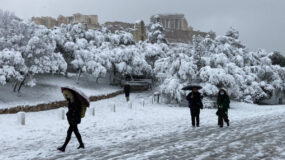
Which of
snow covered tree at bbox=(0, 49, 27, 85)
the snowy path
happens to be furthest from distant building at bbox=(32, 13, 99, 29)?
the snowy path

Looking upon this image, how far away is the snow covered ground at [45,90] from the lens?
27.7 m

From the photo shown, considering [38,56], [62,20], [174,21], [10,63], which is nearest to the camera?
[10,63]

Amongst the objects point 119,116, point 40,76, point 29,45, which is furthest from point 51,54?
point 119,116

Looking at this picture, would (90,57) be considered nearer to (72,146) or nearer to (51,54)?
(51,54)

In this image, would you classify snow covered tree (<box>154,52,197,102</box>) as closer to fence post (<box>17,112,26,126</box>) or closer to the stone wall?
fence post (<box>17,112,26,126</box>)

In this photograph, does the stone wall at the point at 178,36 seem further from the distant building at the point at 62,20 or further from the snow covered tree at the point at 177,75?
the snow covered tree at the point at 177,75

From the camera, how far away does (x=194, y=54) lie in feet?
117

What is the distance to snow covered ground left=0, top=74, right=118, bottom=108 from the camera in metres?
27.7

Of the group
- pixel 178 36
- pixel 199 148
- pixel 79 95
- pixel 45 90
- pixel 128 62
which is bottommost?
pixel 199 148

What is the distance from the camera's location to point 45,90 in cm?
3319

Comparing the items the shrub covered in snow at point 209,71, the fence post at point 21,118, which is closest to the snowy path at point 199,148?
the fence post at point 21,118

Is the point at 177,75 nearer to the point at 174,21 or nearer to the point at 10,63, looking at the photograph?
the point at 10,63

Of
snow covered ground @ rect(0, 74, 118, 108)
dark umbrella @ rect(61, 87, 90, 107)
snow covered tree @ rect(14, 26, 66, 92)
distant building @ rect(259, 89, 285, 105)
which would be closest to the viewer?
dark umbrella @ rect(61, 87, 90, 107)

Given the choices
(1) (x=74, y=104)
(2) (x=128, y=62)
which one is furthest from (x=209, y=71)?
(1) (x=74, y=104)
